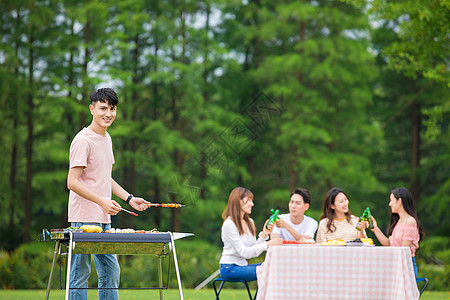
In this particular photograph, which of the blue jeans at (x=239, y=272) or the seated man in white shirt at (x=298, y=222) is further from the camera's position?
the seated man in white shirt at (x=298, y=222)

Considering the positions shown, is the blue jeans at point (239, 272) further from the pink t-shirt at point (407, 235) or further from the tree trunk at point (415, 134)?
the tree trunk at point (415, 134)

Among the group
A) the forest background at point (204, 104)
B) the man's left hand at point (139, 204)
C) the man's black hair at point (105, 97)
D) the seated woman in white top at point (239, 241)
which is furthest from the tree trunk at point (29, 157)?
the man's left hand at point (139, 204)

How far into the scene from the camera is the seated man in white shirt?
6.25 metres

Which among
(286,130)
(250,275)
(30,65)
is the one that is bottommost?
(250,275)

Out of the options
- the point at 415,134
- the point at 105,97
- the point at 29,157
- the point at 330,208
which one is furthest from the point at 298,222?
the point at 415,134

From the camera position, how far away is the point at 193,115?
55.8 ft

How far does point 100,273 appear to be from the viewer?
459cm

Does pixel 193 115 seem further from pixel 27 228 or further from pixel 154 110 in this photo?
pixel 27 228

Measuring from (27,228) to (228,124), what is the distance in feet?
18.6

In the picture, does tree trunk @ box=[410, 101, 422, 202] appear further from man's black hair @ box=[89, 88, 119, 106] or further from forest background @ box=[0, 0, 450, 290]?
man's black hair @ box=[89, 88, 119, 106]

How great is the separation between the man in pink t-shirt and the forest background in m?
10.4

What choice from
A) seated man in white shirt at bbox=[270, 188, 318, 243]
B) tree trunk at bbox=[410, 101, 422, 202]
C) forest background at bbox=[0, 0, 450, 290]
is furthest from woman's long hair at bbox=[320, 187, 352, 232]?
tree trunk at bbox=[410, 101, 422, 202]

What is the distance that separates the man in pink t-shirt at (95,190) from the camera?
4352mm

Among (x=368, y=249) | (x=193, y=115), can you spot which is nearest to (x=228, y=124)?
(x=193, y=115)
